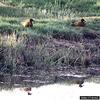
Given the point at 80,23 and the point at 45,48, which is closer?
the point at 45,48

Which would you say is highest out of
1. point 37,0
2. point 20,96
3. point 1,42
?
point 37,0

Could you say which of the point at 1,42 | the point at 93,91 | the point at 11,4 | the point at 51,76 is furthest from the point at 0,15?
the point at 93,91

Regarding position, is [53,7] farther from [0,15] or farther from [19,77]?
[19,77]

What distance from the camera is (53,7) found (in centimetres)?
2670

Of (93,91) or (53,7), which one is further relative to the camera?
(53,7)

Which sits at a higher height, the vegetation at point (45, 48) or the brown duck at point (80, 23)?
the brown duck at point (80, 23)

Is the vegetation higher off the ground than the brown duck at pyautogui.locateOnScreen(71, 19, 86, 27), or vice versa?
the brown duck at pyautogui.locateOnScreen(71, 19, 86, 27)

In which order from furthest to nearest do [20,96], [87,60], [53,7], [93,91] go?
1. [53,7]
2. [87,60]
3. [93,91]
4. [20,96]

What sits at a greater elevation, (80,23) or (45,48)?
(80,23)

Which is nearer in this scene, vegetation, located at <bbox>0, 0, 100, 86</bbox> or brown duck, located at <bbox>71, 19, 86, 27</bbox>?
vegetation, located at <bbox>0, 0, 100, 86</bbox>

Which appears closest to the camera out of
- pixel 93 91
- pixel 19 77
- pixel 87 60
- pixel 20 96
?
pixel 20 96

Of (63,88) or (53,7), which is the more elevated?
(53,7)

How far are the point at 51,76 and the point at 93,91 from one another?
1.84m

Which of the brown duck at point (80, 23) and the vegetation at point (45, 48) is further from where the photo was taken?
the brown duck at point (80, 23)
